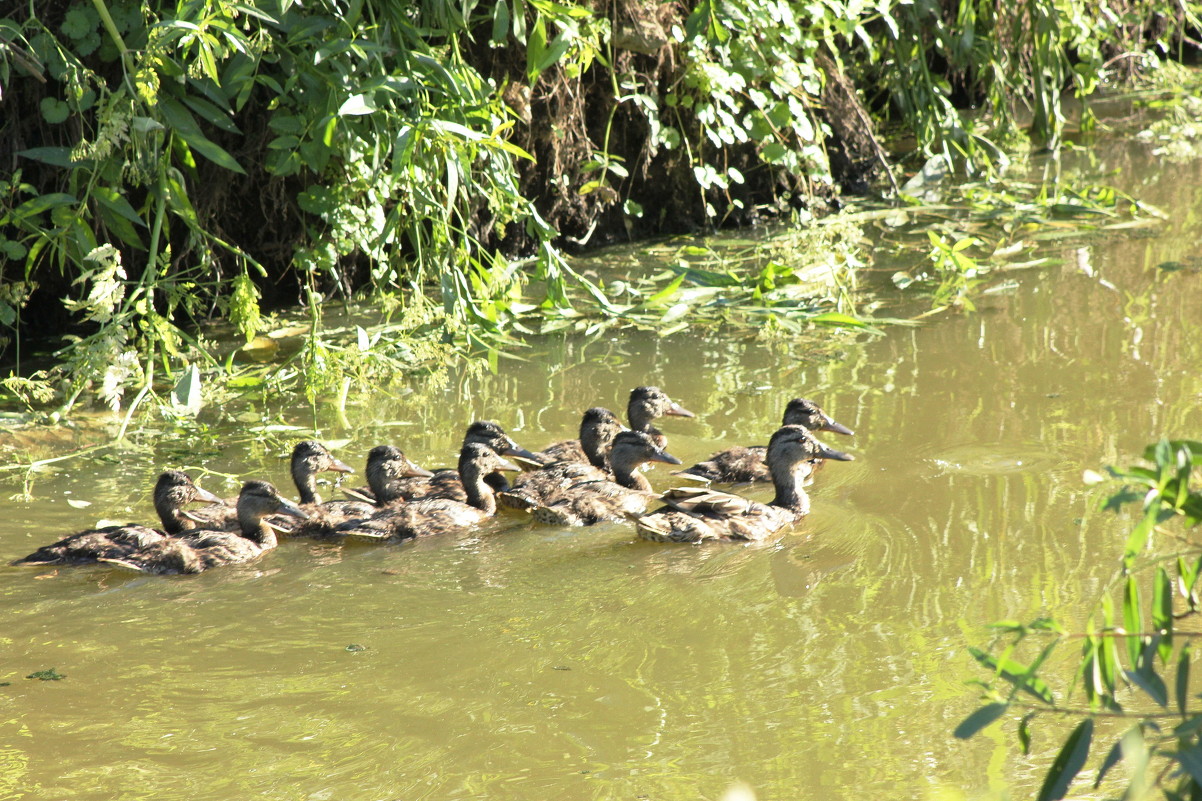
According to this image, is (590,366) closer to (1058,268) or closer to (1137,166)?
(1058,268)

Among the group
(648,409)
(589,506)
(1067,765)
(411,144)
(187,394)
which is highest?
(411,144)

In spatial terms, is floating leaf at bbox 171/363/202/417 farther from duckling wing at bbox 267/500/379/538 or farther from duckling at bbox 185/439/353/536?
duckling wing at bbox 267/500/379/538

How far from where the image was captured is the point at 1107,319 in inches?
316

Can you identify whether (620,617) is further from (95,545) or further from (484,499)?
(95,545)

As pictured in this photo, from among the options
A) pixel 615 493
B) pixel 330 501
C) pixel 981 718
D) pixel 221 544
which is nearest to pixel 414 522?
pixel 330 501

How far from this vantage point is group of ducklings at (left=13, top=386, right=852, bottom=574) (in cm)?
549

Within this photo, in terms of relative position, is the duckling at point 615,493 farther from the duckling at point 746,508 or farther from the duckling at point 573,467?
the duckling at point 746,508

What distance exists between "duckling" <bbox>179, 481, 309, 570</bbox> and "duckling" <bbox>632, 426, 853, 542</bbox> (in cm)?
168

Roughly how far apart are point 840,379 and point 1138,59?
10561mm

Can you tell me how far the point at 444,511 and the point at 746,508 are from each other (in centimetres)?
145

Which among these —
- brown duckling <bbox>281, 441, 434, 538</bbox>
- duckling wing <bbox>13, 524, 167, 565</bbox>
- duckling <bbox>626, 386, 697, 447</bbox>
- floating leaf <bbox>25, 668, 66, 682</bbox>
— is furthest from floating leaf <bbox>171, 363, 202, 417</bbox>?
floating leaf <bbox>25, 668, 66, 682</bbox>

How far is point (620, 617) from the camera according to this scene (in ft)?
15.3

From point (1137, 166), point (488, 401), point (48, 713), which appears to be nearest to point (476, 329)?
point (488, 401)

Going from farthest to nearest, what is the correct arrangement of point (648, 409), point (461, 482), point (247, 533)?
point (648, 409), point (461, 482), point (247, 533)
